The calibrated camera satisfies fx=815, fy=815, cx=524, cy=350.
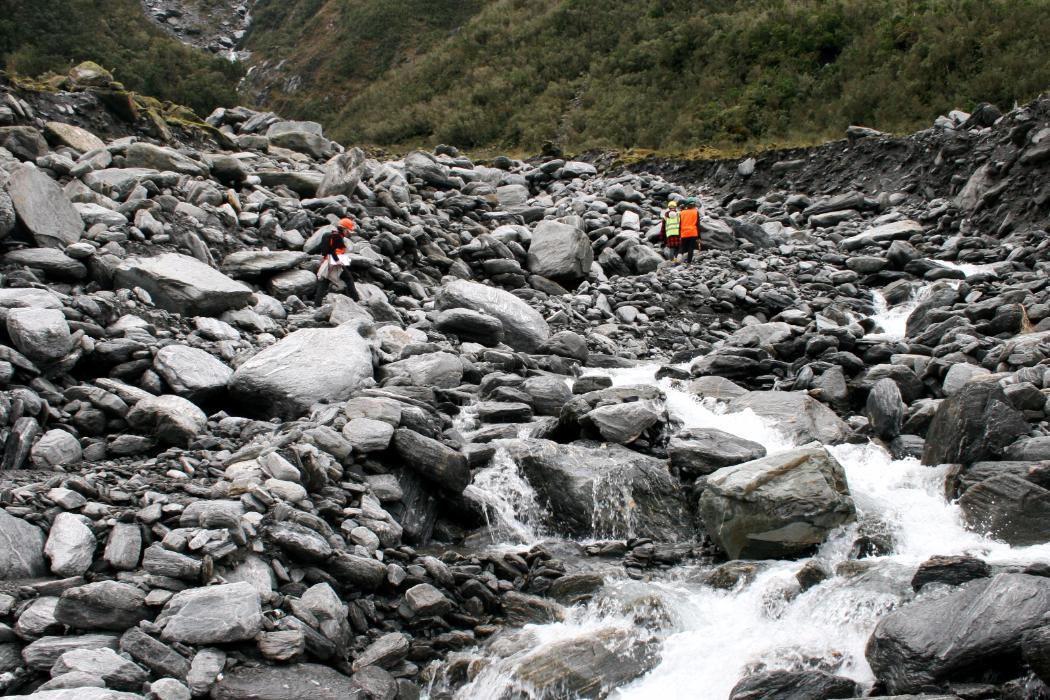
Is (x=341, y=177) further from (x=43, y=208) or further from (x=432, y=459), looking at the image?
(x=432, y=459)

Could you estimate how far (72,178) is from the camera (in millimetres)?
15852

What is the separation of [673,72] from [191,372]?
36076mm

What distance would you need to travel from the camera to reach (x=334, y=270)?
1548cm

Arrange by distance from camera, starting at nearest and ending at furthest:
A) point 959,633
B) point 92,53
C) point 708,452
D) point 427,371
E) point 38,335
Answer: point 959,633
point 38,335
point 708,452
point 427,371
point 92,53

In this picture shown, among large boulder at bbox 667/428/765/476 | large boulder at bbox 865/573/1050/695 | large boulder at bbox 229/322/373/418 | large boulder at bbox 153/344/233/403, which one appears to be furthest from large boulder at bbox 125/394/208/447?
large boulder at bbox 865/573/1050/695

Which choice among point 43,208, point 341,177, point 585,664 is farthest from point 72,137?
point 585,664

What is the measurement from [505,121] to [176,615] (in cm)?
4166

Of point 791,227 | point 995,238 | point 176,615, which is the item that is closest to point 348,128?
point 791,227

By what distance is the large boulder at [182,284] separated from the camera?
1237cm

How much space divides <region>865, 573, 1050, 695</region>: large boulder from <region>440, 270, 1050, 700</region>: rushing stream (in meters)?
0.34

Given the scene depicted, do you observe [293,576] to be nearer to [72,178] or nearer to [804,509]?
[804,509]

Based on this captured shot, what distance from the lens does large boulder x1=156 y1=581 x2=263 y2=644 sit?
6234 mm

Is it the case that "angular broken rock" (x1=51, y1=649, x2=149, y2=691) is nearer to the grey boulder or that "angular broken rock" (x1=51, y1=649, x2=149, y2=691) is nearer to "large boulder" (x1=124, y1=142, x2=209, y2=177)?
the grey boulder

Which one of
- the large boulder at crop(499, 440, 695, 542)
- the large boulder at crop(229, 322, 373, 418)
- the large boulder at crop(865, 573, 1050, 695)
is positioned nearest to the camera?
the large boulder at crop(865, 573, 1050, 695)
